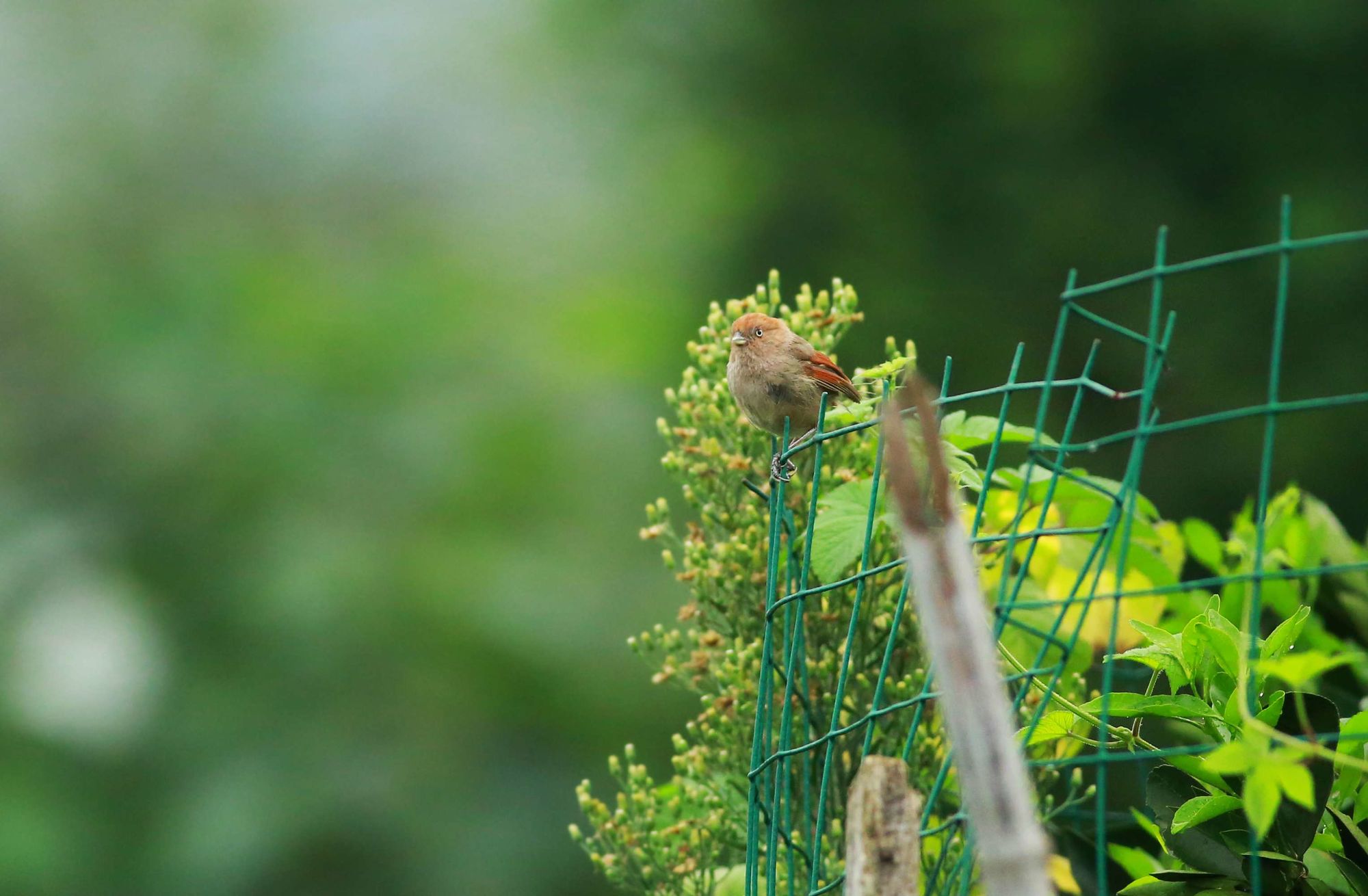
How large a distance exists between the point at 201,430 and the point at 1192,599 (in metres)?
3.37

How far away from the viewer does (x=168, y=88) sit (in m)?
6.04

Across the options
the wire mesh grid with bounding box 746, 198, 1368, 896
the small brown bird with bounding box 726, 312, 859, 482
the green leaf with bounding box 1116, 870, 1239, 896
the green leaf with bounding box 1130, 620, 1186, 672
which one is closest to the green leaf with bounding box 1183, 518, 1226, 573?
the wire mesh grid with bounding box 746, 198, 1368, 896

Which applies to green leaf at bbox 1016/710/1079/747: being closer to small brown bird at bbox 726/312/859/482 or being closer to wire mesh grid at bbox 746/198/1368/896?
wire mesh grid at bbox 746/198/1368/896

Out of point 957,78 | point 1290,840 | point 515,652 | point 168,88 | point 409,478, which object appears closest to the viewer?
point 1290,840

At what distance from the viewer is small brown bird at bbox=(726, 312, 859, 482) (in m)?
2.41

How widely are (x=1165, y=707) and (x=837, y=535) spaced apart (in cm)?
50

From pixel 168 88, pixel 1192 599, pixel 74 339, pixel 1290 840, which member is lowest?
pixel 1290 840

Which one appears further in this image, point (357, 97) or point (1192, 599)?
point (357, 97)

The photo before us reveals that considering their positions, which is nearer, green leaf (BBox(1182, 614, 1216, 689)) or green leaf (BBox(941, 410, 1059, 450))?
green leaf (BBox(1182, 614, 1216, 689))

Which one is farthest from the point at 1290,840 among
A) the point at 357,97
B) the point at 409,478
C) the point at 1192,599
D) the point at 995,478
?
the point at 357,97

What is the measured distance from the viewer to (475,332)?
543 cm

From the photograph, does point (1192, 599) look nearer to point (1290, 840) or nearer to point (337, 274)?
point (1290, 840)

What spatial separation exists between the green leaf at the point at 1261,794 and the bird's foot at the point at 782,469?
0.95 meters

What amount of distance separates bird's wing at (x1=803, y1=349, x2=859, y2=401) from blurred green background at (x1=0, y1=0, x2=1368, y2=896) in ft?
6.50
